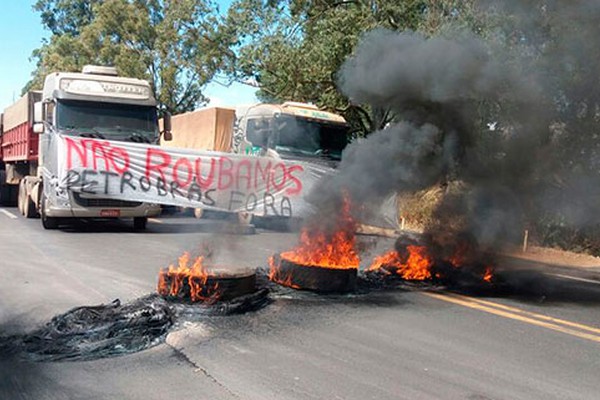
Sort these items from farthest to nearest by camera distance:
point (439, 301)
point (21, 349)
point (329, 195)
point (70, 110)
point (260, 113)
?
point (260, 113)
point (70, 110)
point (329, 195)
point (439, 301)
point (21, 349)

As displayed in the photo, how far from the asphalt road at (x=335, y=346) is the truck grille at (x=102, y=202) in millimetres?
3773

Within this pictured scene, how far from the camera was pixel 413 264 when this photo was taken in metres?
7.96

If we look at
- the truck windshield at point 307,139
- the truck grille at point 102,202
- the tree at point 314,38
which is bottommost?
the truck grille at point 102,202

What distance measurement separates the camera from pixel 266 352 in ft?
14.9

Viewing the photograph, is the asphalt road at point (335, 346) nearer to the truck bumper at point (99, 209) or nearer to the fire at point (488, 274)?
the fire at point (488, 274)

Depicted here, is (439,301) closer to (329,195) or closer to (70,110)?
(329,195)

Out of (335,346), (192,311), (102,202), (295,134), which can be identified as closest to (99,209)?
(102,202)

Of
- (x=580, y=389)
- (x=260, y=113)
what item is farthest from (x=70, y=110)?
(x=580, y=389)

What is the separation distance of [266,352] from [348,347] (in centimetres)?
69

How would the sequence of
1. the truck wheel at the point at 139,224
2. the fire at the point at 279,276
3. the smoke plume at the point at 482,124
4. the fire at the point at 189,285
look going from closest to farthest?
the fire at the point at 189,285 → the fire at the point at 279,276 → the smoke plume at the point at 482,124 → the truck wheel at the point at 139,224

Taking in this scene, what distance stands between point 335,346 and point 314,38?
13149 millimetres

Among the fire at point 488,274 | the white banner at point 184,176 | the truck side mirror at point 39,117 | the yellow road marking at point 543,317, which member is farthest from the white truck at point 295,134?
the yellow road marking at point 543,317

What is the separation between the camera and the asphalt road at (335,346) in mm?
3857

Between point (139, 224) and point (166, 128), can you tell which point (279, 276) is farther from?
point (166, 128)
